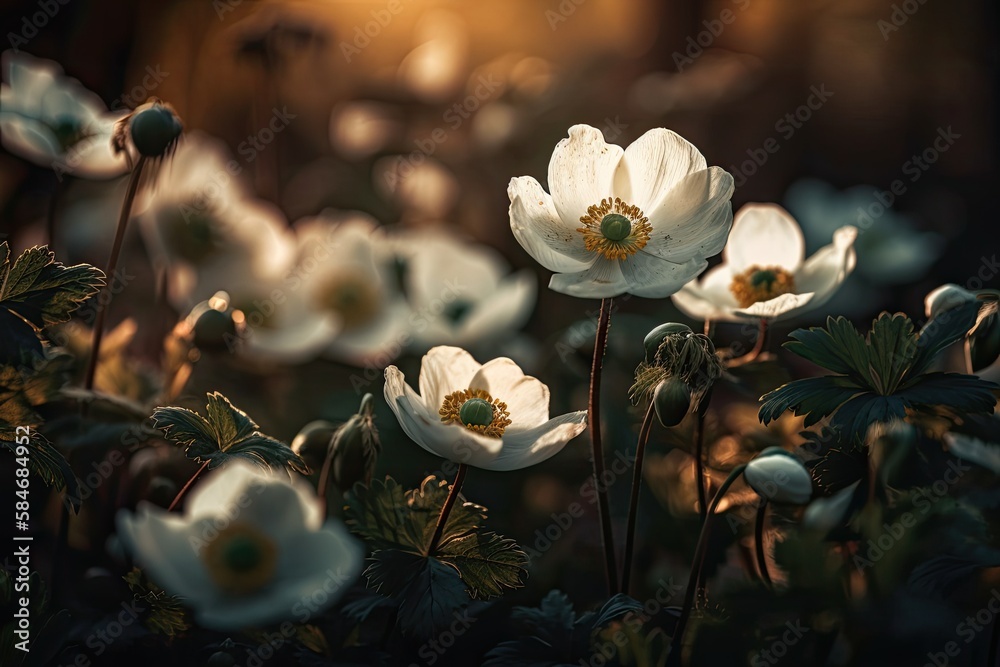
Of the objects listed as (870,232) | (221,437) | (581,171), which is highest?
(581,171)

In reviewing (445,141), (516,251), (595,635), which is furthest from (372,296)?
(445,141)

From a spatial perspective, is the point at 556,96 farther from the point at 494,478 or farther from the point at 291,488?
the point at 291,488

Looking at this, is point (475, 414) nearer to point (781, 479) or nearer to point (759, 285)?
point (781, 479)

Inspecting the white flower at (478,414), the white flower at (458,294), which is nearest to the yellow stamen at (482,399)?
the white flower at (478,414)

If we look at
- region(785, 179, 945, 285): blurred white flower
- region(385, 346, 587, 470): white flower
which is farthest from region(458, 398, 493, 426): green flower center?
region(785, 179, 945, 285): blurred white flower

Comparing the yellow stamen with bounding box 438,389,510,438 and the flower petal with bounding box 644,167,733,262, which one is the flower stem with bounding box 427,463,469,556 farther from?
the flower petal with bounding box 644,167,733,262

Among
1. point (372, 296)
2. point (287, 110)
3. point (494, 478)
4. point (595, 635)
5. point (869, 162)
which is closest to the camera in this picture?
point (595, 635)

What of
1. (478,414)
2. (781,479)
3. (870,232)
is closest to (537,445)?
(478,414)
